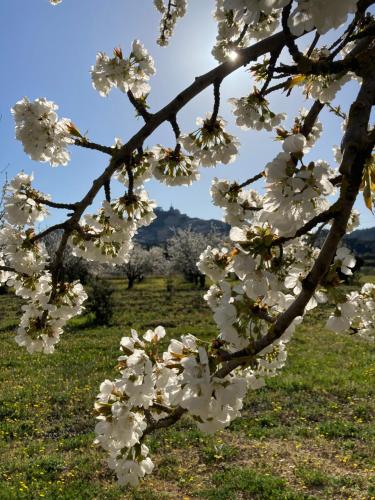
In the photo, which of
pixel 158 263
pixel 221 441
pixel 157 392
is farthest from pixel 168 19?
pixel 158 263

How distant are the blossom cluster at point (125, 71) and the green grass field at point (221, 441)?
5.63m

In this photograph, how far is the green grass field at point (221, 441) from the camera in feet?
22.8

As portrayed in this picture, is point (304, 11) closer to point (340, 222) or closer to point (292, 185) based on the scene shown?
point (292, 185)

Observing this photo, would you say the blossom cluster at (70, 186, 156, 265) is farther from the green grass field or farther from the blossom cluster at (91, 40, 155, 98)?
the green grass field

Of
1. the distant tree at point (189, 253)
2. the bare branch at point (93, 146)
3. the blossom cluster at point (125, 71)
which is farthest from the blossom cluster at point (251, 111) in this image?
the distant tree at point (189, 253)

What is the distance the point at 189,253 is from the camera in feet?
156

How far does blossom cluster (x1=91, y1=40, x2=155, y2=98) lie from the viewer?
11.0 ft

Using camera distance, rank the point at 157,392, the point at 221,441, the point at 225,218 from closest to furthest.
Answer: the point at 157,392 → the point at 225,218 → the point at 221,441

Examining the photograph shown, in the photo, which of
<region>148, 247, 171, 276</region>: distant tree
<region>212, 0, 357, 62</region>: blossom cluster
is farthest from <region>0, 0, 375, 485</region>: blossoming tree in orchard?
<region>148, 247, 171, 276</region>: distant tree

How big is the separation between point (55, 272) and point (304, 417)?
832 centimetres

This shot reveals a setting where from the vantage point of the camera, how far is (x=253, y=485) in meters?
6.91

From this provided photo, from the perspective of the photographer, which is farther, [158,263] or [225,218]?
[158,263]

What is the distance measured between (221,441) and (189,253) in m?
39.0

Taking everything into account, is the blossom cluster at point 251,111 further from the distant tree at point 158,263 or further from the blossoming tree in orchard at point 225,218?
the distant tree at point 158,263
